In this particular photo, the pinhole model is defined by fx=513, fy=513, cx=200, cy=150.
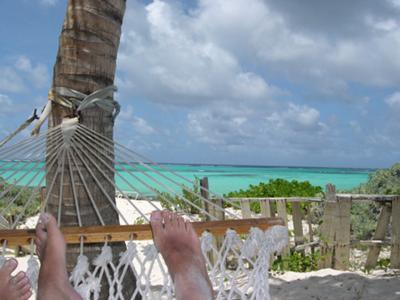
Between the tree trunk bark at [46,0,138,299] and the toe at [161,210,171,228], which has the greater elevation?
the tree trunk bark at [46,0,138,299]

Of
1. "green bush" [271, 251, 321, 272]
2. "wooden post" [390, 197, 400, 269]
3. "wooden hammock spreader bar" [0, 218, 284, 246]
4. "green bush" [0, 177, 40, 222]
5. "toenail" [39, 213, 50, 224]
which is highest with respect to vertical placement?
"green bush" [0, 177, 40, 222]

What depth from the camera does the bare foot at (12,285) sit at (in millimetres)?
1419

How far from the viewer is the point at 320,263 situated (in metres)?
3.82

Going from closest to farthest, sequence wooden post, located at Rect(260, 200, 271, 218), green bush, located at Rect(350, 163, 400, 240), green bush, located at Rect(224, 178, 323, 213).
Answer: wooden post, located at Rect(260, 200, 271, 218) < green bush, located at Rect(350, 163, 400, 240) < green bush, located at Rect(224, 178, 323, 213)

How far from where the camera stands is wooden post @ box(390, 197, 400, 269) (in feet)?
12.1

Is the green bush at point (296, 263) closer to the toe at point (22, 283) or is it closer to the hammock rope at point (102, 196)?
the hammock rope at point (102, 196)

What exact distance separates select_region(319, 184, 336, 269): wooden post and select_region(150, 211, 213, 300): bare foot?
7.11ft

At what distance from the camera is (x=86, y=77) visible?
2092 mm

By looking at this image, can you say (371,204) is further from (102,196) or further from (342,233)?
(102,196)

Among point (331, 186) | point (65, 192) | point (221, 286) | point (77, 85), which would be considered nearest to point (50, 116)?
point (77, 85)

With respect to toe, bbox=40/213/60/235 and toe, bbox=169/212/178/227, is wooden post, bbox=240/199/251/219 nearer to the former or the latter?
toe, bbox=169/212/178/227

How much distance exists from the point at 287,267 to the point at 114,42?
243 cm

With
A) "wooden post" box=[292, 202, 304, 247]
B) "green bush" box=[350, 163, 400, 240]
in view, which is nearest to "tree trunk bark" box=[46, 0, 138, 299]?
"wooden post" box=[292, 202, 304, 247]

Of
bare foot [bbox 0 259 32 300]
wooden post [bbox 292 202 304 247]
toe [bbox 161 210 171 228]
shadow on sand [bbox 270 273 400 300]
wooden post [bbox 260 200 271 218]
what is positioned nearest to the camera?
bare foot [bbox 0 259 32 300]
